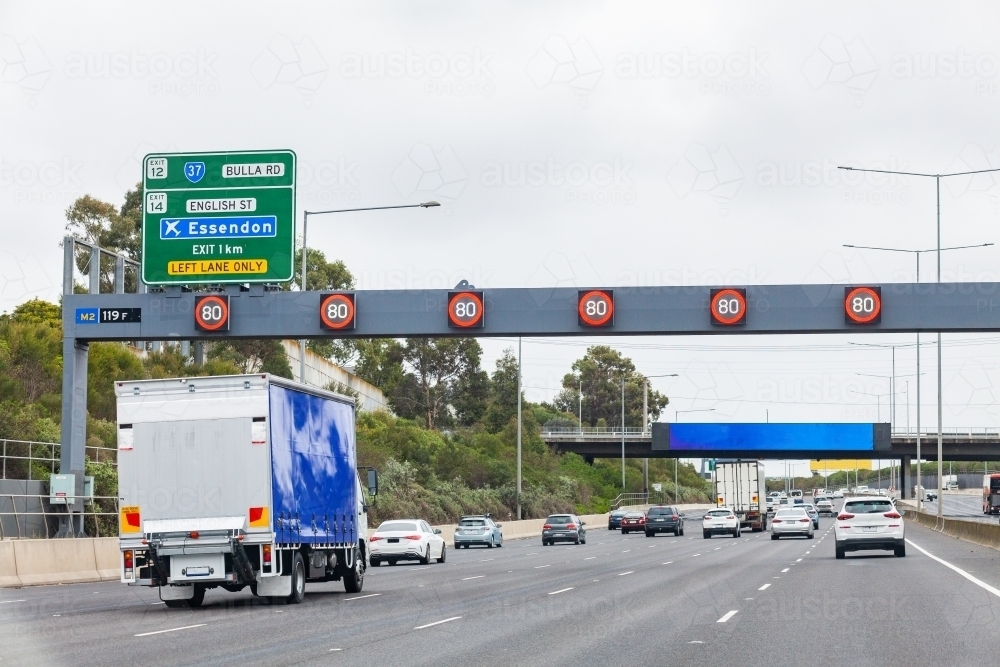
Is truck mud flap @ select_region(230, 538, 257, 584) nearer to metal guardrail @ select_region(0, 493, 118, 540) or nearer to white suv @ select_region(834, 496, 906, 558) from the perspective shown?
metal guardrail @ select_region(0, 493, 118, 540)

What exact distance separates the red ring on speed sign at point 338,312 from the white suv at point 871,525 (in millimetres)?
14452

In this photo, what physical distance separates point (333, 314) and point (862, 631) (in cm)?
1853

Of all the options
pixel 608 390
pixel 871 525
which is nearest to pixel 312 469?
pixel 871 525

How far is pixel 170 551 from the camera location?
21.6 meters

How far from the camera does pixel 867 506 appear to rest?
3800cm

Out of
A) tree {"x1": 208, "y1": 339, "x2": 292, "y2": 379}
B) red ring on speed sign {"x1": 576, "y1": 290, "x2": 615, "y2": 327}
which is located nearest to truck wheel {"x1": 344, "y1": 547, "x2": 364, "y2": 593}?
red ring on speed sign {"x1": 576, "y1": 290, "x2": 615, "y2": 327}

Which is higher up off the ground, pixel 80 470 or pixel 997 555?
pixel 80 470

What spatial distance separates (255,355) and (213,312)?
143ft

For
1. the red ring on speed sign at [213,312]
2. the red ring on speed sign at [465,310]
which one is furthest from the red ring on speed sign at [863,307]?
the red ring on speed sign at [213,312]

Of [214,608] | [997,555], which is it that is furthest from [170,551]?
[997,555]

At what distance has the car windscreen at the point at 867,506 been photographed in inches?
1491

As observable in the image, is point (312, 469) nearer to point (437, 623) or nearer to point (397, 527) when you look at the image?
point (437, 623)

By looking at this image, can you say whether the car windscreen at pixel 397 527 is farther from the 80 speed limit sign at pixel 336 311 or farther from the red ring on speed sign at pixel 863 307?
the red ring on speed sign at pixel 863 307

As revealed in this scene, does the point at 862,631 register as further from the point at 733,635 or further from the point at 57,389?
the point at 57,389
